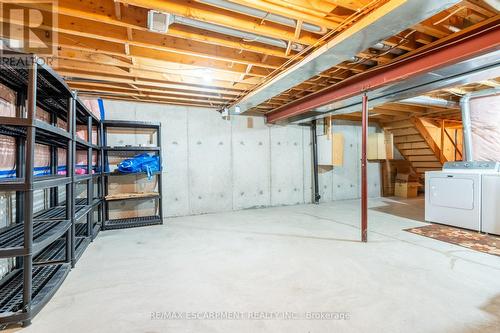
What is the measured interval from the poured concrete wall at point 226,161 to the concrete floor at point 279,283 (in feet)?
4.92

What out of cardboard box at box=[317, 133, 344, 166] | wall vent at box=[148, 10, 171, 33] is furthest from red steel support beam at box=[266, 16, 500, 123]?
wall vent at box=[148, 10, 171, 33]

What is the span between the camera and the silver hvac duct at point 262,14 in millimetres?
1824

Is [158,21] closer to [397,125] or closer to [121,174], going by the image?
[121,174]

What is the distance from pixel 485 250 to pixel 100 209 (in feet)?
17.0

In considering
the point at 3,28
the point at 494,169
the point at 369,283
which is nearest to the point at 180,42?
the point at 3,28

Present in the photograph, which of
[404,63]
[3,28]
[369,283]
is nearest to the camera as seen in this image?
[369,283]

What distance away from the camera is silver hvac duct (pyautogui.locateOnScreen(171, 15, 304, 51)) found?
2.03 metres

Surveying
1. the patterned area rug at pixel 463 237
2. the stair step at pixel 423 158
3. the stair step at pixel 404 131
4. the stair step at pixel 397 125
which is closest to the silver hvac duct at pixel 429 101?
the stair step at pixel 397 125

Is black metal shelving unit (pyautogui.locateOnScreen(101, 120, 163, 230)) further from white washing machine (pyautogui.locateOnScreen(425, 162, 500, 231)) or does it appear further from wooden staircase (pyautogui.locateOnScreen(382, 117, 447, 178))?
wooden staircase (pyautogui.locateOnScreen(382, 117, 447, 178))

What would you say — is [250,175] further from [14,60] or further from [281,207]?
[14,60]

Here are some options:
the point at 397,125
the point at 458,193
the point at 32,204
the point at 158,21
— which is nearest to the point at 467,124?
the point at 458,193

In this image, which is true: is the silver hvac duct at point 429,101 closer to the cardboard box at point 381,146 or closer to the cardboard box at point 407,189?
the cardboard box at point 381,146

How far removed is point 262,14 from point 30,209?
6.94 feet

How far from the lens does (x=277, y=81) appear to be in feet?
10.3
